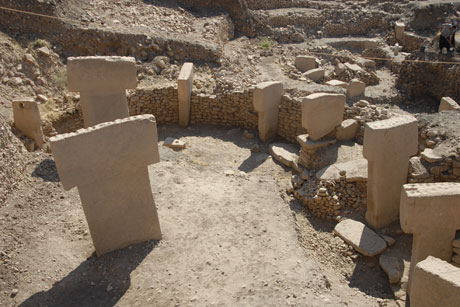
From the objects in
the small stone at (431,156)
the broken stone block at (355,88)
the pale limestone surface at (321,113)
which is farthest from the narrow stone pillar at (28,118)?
the broken stone block at (355,88)

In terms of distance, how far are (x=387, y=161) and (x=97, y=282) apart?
4.73m

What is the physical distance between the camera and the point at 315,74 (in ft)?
40.7

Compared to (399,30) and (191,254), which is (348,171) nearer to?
(191,254)

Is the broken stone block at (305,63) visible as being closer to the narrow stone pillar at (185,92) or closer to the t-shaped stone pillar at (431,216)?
the narrow stone pillar at (185,92)

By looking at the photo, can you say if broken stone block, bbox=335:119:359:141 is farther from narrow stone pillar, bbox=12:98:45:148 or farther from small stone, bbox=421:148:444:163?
narrow stone pillar, bbox=12:98:45:148

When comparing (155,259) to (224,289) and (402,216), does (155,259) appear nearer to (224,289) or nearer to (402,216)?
(224,289)

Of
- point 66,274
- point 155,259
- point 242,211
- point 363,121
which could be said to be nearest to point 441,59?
point 363,121

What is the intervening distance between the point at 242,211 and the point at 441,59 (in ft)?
31.0

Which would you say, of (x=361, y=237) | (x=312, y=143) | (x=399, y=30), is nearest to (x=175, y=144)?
(x=312, y=143)

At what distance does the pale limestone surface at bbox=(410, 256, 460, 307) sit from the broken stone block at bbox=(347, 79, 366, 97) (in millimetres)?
7555

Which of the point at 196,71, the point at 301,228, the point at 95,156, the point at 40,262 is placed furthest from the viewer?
the point at 196,71

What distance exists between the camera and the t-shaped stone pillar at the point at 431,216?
16.0ft

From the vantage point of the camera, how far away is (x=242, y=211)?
651 cm

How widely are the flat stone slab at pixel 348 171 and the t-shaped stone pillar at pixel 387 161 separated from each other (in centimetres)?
65
